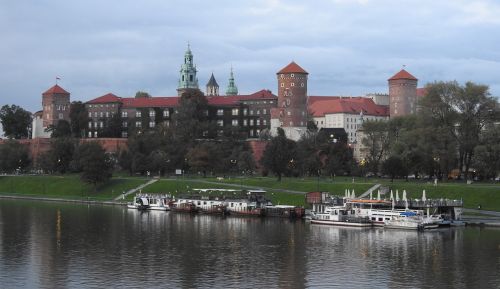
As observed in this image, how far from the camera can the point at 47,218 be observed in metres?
85.2

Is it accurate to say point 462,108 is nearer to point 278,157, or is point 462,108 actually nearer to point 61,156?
point 278,157

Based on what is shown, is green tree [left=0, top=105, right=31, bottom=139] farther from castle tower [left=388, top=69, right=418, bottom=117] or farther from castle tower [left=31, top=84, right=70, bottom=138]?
castle tower [left=388, top=69, right=418, bottom=117]

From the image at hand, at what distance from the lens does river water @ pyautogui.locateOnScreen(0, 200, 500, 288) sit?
152 ft

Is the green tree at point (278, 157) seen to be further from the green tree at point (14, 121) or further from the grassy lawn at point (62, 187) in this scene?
the green tree at point (14, 121)

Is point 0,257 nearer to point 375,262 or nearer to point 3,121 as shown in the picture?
point 375,262

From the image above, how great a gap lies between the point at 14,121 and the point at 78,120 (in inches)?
651

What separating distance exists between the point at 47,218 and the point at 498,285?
53598 millimetres

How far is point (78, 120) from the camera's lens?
183m

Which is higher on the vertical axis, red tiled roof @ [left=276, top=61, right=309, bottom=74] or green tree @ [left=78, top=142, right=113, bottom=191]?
red tiled roof @ [left=276, top=61, right=309, bottom=74]

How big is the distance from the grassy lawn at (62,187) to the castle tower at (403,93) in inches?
3148

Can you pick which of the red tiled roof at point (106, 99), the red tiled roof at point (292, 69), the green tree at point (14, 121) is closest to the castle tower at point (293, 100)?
the red tiled roof at point (292, 69)

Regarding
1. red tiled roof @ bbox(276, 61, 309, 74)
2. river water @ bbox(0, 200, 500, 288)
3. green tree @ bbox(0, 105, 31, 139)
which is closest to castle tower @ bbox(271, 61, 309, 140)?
red tiled roof @ bbox(276, 61, 309, 74)

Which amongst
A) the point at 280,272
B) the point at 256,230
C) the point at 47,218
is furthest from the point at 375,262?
the point at 47,218

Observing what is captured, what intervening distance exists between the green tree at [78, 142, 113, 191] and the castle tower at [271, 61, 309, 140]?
168ft
